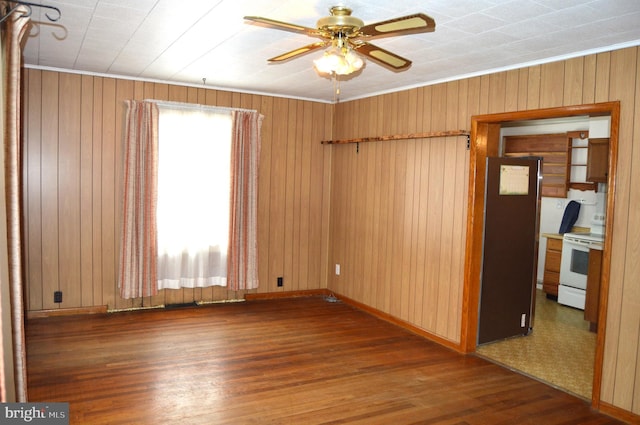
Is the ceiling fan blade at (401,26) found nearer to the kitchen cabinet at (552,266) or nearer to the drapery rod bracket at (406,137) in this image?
the drapery rod bracket at (406,137)

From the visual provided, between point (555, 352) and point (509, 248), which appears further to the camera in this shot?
point (509, 248)

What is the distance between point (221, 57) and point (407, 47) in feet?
5.32

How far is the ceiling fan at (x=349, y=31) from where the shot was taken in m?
2.41

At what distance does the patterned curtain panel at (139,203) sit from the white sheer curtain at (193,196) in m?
0.11

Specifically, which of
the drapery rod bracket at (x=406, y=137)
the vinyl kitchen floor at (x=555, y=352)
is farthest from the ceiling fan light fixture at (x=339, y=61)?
the vinyl kitchen floor at (x=555, y=352)

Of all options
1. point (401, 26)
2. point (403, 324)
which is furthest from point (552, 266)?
point (401, 26)

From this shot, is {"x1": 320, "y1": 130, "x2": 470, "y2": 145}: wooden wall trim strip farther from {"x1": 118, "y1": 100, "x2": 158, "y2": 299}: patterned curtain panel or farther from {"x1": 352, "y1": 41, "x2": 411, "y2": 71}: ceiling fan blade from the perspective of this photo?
{"x1": 118, "y1": 100, "x2": 158, "y2": 299}: patterned curtain panel

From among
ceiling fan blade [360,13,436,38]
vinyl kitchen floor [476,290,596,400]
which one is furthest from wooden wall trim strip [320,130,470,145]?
ceiling fan blade [360,13,436,38]

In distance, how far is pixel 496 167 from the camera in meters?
4.82

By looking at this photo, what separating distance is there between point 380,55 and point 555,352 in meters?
3.48

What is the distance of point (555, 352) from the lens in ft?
15.8

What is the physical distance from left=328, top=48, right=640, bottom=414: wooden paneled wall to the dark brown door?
0.32 meters

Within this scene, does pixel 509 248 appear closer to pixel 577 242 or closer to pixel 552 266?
pixel 577 242

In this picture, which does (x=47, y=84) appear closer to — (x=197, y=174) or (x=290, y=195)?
(x=197, y=174)
